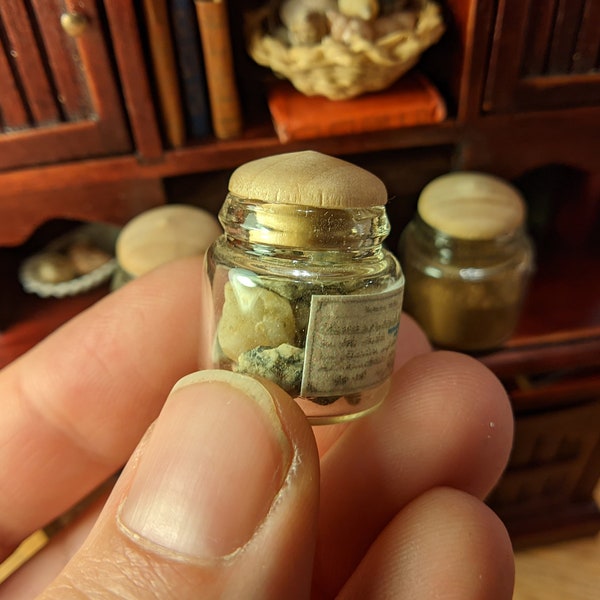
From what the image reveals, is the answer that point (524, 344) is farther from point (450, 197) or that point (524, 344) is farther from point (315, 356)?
point (315, 356)

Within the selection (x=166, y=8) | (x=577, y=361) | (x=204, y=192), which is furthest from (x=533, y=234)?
(x=166, y=8)

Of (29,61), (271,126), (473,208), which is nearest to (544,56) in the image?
(473,208)

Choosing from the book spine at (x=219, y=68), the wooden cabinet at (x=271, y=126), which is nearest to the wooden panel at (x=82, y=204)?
the wooden cabinet at (x=271, y=126)

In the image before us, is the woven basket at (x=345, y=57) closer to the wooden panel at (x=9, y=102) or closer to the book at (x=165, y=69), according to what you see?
the book at (x=165, y=69)

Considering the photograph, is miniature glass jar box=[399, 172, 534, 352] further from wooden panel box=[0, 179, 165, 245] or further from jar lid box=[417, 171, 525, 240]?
wooden panel box=[0, 179, 165, 245]

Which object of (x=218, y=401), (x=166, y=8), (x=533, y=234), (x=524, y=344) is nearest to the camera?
(x=218, y=401)

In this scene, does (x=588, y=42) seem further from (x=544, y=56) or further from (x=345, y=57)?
(x=345, y=57)
